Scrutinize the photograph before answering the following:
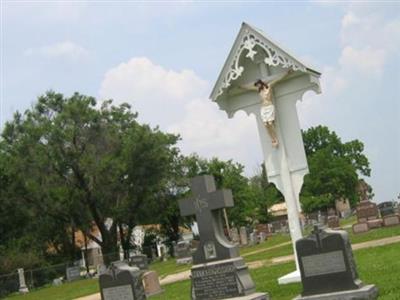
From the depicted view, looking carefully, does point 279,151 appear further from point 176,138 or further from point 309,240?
point 176,138

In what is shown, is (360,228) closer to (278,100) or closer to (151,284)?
(151,284)

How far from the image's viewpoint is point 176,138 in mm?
53531

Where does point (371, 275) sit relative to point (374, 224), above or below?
below

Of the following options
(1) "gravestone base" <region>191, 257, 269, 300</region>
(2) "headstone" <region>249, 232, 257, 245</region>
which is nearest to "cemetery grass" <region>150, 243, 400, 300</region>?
(1) "gravestone base" <region>191, 257, 269, 300</region>

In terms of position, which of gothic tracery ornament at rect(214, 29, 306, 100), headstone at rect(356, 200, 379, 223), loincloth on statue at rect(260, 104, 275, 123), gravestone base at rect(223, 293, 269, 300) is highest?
gothic tracery ornament at rect(214, 29, 306, 100)

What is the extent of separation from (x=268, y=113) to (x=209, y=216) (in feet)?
9.42

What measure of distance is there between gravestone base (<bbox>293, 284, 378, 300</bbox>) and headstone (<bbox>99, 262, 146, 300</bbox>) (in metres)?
3.42

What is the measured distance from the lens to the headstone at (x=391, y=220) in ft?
102

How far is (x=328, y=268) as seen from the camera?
10.8m

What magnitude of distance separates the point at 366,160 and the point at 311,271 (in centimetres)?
8528

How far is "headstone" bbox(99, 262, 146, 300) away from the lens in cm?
1229

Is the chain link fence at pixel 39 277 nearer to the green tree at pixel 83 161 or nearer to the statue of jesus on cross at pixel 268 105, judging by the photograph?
the green tree at pixel 83 161

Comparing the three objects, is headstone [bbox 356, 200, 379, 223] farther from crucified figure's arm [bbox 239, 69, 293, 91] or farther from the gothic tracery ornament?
the gothic tracery ornament

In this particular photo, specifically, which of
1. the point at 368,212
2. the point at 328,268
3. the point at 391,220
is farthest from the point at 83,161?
the point at 328,268
